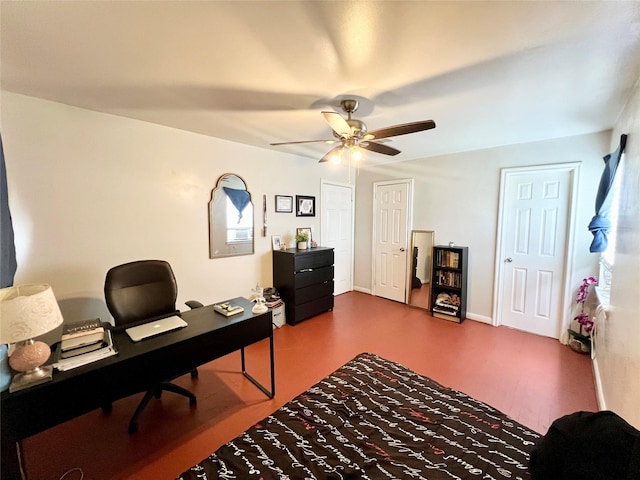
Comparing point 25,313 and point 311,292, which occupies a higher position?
point 25,313

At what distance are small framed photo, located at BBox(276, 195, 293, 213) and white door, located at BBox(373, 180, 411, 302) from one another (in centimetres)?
166

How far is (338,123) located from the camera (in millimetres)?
1907

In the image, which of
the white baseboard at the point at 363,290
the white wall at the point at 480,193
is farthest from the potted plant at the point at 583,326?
the white baseboard at the point at 363,290

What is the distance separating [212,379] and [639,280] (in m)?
3.03

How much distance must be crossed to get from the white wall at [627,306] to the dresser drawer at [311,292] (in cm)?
288

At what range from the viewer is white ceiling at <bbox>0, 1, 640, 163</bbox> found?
1213mm

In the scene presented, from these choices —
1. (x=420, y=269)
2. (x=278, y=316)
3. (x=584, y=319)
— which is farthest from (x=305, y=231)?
(x=584, y=319)

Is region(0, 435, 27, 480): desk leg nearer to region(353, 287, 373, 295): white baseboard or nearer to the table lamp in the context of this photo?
the table lamp

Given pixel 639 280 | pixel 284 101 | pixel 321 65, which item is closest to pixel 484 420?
pixel 639 280

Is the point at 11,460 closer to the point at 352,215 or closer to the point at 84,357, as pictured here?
the point at 84,357

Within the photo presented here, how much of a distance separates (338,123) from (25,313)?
1.98 metres

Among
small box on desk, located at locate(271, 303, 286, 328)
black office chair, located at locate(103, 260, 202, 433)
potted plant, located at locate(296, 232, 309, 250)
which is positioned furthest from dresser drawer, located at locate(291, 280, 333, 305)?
black office chair, located at locate(103, 260, 202, 433)

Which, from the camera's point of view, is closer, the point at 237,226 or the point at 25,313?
the point at 25,313

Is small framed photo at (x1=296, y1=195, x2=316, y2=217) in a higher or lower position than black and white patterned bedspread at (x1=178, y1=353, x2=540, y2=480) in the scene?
higher
